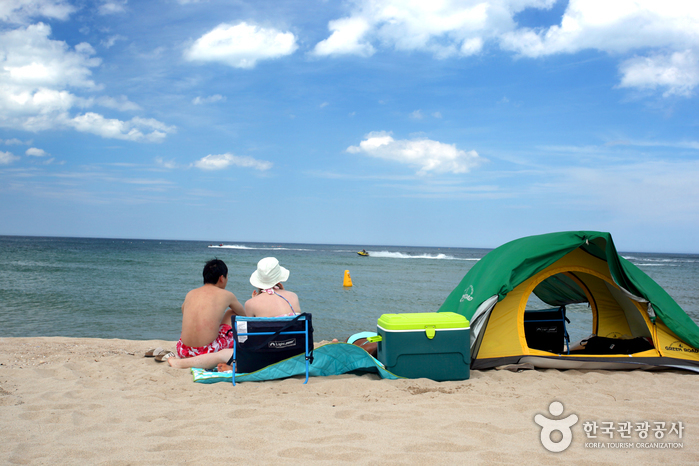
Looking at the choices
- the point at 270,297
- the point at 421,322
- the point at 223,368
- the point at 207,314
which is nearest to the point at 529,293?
the point at 421,322

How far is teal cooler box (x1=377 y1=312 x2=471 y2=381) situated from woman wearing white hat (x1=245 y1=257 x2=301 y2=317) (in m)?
1.14

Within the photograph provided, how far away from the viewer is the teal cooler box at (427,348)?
15.5ft

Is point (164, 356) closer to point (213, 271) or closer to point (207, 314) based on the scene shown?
point (207, 314)

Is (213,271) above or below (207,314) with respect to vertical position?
above

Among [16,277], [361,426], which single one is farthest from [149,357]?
[16,277]

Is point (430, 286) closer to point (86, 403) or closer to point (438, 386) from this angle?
point (438, 386)

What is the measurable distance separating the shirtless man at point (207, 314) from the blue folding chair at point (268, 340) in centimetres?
57

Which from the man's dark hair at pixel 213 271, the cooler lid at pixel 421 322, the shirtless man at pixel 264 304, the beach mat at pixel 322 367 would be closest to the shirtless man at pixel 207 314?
the man's dark hair at pixel 213 271

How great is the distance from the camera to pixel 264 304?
5.09m

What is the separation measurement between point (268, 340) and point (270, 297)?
Answer: 0.67 m

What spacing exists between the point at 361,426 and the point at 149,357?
3.65 m

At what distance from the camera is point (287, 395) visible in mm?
4105

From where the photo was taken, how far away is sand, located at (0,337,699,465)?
9.05 feet


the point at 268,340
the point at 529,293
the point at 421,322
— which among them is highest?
the point at 529,293
